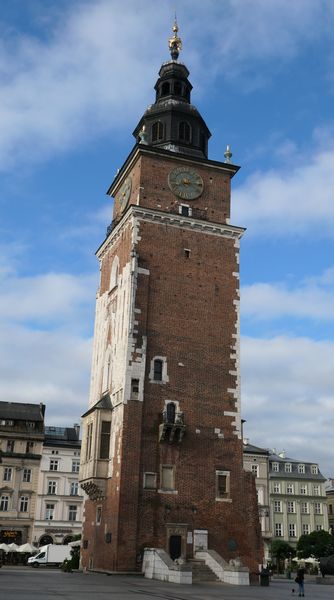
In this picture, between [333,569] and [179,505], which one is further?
[333,569]

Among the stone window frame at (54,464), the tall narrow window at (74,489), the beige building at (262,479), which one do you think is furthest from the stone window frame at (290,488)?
the stone window frame at (54,464)

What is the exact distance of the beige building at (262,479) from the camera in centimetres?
7444

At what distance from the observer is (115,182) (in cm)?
Result: 4619

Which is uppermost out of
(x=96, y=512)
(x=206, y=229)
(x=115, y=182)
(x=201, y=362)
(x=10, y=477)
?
(x=115, y=182)

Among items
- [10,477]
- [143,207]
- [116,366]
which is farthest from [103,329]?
[10,477]

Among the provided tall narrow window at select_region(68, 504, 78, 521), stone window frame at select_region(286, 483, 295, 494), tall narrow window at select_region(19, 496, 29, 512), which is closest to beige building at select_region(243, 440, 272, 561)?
stone window frame at select_region(286, 483, 295, 494)

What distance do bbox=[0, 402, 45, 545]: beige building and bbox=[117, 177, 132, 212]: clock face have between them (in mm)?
30984

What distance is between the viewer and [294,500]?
3270 inches

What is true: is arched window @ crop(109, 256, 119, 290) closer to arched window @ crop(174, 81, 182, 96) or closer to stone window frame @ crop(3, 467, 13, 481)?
arched window @ crop(174, 81, 182, 96)

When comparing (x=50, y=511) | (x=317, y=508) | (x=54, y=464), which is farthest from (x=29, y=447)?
(x=317, y=508)

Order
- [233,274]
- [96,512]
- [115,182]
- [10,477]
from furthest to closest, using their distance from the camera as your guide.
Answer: [10,477]
[115,182]
[233,274]
[96,512]

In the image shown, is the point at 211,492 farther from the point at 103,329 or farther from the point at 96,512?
the point at 103,329

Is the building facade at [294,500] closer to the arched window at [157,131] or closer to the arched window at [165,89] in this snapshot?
the arched window at [157,131]

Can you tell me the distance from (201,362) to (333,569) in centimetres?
1384
